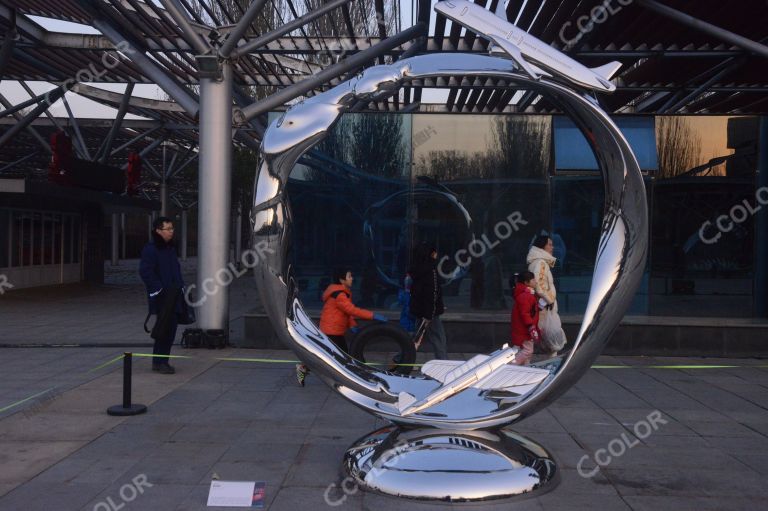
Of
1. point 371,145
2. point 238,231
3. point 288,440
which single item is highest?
point 371,145

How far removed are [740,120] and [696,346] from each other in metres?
4.16

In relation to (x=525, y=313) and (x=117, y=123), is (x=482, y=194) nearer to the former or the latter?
(x=525, y=313)

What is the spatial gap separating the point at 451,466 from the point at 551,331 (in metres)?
4.01

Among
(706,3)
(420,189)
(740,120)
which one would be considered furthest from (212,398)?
(740,120)

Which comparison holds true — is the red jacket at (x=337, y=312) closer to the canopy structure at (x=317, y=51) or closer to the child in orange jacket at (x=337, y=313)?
the child in orange jacket at (x=337, y=313)

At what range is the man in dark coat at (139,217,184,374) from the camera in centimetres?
971

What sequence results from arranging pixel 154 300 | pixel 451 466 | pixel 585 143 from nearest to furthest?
pixel 451 466 → pixel 154 300 → pixel 585 143

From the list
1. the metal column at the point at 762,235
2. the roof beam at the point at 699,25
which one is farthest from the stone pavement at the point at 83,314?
the metal column at the point at 762,235

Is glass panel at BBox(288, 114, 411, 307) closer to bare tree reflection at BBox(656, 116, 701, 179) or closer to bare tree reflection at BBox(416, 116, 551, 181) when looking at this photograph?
bare tree reflection at BBox(416, 116, 551, 181)

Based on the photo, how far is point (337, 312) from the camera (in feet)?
29.9

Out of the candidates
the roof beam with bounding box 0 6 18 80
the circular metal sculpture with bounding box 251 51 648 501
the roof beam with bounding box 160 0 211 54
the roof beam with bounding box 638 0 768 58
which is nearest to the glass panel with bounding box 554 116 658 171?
the roof beam with bounding box 638 0 768 58

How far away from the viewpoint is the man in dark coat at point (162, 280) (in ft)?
31.9

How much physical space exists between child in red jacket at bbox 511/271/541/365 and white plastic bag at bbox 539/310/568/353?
0.95 ft

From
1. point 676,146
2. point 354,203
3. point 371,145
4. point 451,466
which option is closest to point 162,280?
point 354,203
